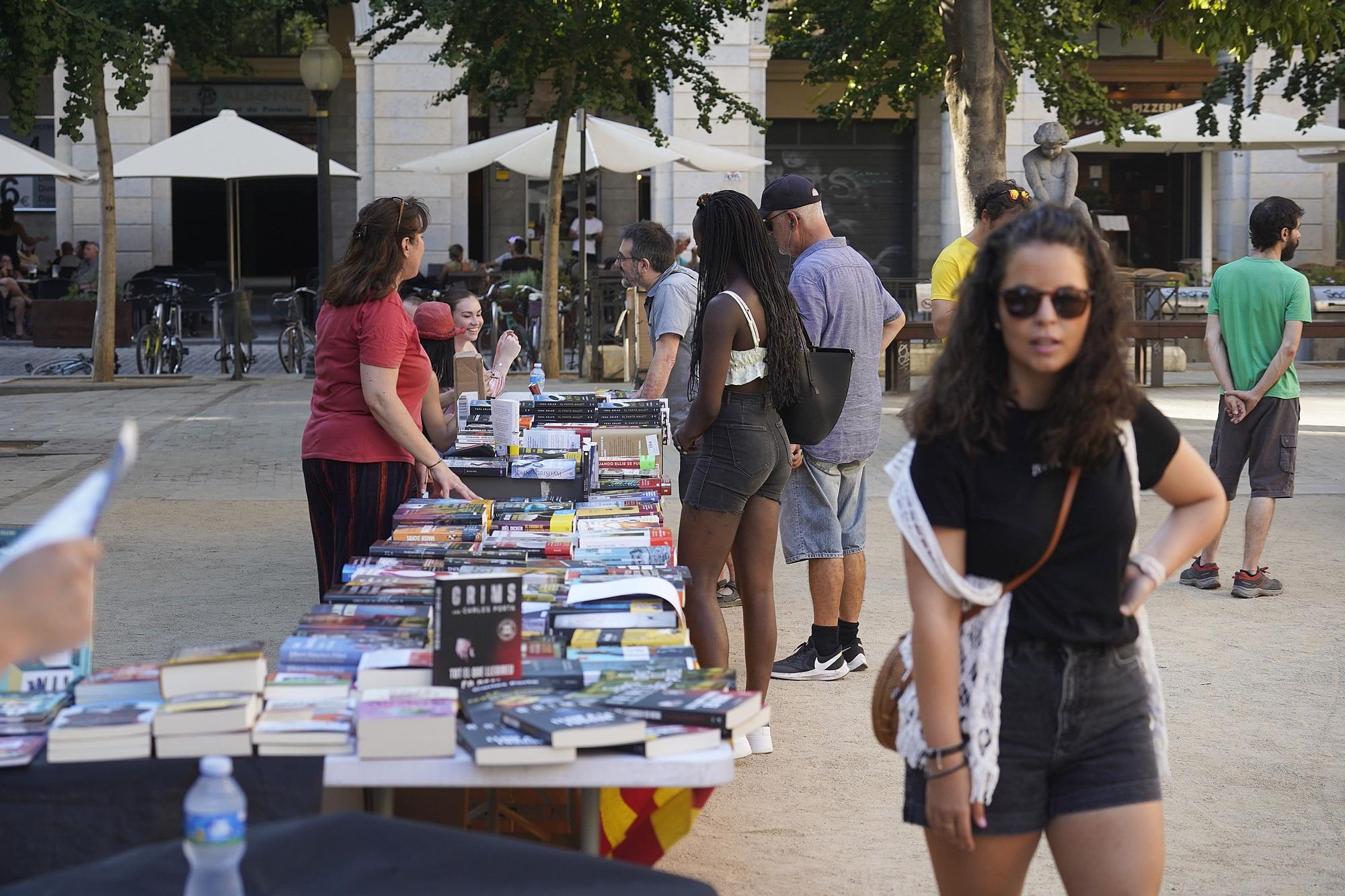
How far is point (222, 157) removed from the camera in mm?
18891

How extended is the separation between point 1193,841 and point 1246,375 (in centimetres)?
370

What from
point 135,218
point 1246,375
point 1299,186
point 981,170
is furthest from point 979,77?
point 135,218

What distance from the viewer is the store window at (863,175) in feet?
95.0

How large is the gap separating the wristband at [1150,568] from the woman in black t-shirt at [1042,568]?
0.12ft

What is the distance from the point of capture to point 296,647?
343cm

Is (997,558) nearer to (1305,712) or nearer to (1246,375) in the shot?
(1305,712)

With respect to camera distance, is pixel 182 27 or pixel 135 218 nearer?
pixel 182 27

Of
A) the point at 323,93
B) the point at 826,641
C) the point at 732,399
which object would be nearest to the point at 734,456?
the point at 732,399

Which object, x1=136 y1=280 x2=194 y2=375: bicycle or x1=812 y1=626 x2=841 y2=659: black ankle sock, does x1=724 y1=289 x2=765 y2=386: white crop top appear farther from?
x1=136 y1=280 x2=194 y2=375: bicycle

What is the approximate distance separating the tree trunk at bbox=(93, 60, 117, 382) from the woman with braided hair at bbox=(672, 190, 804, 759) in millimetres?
13251

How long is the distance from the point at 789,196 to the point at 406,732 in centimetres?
364

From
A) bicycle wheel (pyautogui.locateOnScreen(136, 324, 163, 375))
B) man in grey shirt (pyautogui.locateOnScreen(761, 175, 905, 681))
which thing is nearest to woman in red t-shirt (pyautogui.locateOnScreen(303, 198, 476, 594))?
man in grey shirt (pyautogui.locateOnScreen(761, 175, 905, 681))

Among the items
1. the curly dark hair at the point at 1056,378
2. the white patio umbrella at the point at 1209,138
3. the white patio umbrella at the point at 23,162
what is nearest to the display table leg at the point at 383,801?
the curly dark hair at the point at 1056,378

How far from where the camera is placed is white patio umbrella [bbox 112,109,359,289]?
1870 cm
